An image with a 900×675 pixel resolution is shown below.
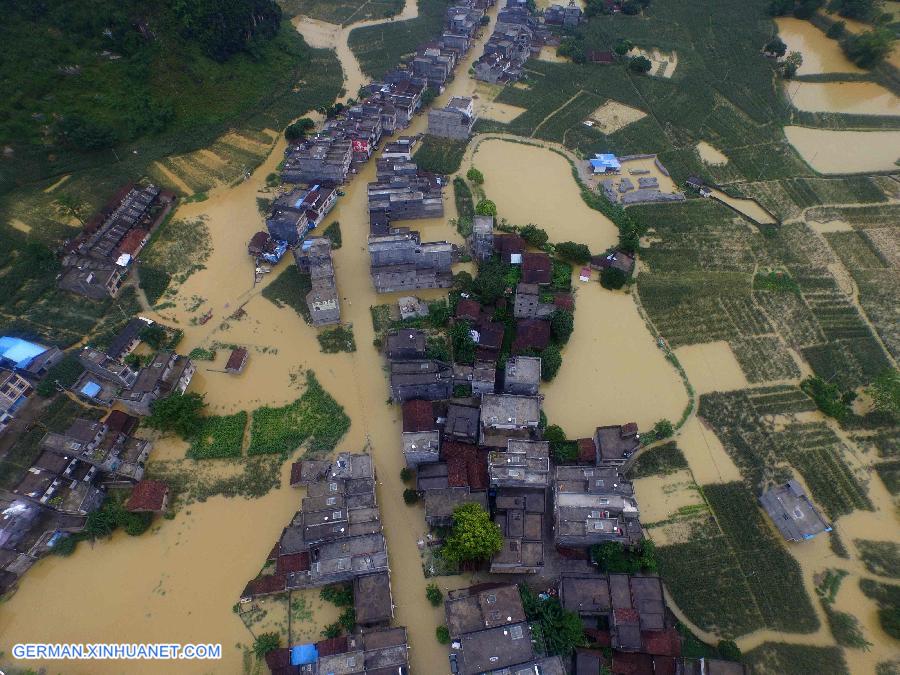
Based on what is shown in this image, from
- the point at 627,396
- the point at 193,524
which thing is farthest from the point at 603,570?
the point at 193,524

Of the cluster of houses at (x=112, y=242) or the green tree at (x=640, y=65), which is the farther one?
the green tree at (x=640, y=65)

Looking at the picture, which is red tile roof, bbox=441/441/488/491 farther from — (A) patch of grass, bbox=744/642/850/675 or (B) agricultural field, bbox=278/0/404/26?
(B) agricultural field, bbox=278/0/404/26

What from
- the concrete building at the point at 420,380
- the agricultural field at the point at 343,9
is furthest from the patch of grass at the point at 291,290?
the agricultural field at the point at 343,9

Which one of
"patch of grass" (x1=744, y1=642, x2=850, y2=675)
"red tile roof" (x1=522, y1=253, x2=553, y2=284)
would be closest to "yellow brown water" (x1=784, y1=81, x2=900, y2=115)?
"red tile roof" (x1=522, y1=253, x2=553, y2=284)

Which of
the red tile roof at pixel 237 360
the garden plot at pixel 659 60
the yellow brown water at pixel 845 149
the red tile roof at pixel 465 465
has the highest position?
the garden plot at pixel 659 60

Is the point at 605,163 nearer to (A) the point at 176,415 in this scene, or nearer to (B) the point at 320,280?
(B) the point at 320,280

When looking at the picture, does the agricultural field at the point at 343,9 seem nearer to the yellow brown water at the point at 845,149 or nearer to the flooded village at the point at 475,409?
the flooded village at the point at 475,409

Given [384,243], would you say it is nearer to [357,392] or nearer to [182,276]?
[357,392]
